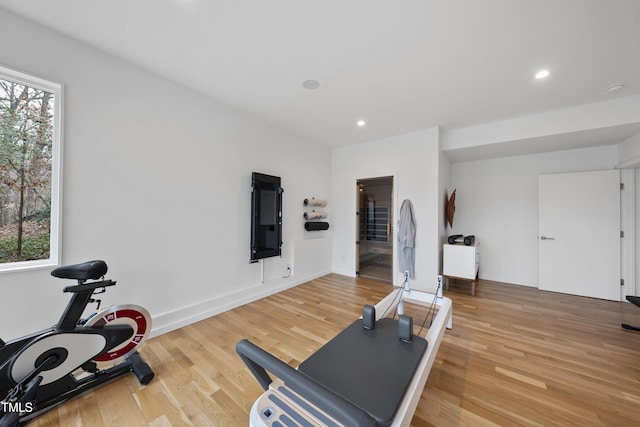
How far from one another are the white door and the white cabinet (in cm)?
143

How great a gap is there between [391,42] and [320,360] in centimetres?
257

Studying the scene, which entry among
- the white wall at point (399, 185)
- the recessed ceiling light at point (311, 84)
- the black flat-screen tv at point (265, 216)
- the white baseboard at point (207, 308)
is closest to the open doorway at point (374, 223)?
the white wall at point (399, 185)

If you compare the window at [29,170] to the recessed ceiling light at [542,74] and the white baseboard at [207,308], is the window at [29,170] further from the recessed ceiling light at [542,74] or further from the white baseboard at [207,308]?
the recessed ceiling light at [542,74]

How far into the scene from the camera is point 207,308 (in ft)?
9.25

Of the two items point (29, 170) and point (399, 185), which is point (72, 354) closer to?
point (29, 170)

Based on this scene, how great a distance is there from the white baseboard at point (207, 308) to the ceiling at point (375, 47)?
8.66 ft

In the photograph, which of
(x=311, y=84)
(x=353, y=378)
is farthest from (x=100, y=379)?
(x=311, y=84)

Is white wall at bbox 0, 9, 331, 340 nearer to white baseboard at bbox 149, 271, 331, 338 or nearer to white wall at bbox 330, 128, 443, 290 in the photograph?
white baseboard at bbox 149, 271, 331, 338

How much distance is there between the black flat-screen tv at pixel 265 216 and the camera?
10.9 ft

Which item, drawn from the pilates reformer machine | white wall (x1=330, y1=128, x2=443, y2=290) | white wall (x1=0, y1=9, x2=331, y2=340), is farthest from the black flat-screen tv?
the pilates reformer machine

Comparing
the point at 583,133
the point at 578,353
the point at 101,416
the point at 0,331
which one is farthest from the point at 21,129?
the point at 583,133

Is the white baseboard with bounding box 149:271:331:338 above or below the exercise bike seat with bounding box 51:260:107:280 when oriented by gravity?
below

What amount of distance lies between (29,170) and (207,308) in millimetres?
2073

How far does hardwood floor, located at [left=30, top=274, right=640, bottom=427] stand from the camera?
1.46 meters
